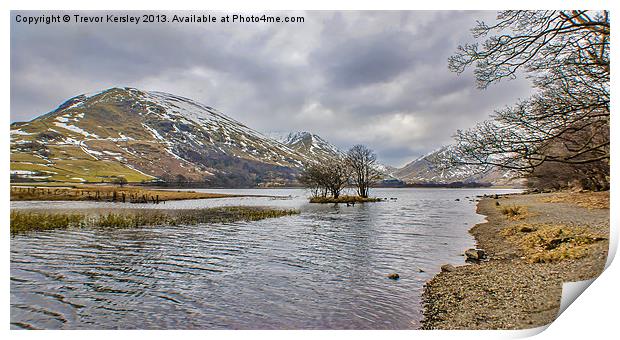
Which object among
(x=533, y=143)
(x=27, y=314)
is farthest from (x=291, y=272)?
(x=533, y=143)

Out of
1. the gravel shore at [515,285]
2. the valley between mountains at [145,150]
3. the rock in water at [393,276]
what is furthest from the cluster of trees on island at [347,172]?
the rock in water at [393,276]

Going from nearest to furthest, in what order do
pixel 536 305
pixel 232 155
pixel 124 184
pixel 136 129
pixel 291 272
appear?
pixel 536 305 → pixel 291 272 → pixel 124 184 → pixel 136 129 → pixel 232 155

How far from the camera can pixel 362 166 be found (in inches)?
2030

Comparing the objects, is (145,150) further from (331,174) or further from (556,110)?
(556,110)

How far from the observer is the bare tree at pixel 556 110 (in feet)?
20.9

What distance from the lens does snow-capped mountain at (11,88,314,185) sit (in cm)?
1512

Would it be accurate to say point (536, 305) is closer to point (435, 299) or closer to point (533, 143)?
point (435, 299)

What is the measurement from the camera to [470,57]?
286 inches

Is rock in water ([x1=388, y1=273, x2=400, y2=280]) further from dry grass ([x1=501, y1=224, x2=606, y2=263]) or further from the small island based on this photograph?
the small island

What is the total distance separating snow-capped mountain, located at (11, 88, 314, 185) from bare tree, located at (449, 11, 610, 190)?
1074cm

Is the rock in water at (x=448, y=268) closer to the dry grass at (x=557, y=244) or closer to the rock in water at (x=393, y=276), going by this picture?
the rock in water at (x=393, y=276)

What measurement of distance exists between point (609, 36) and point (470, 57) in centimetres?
239

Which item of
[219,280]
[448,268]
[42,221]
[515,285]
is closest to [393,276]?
[448,268]

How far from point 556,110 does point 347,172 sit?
4482 cm
